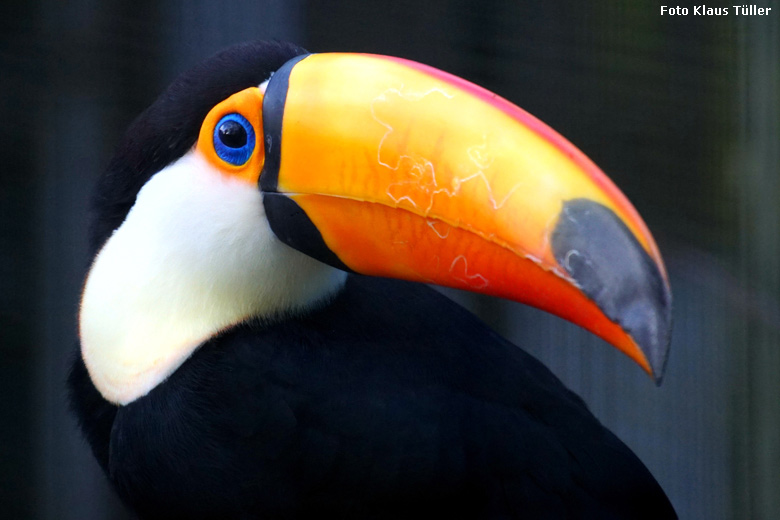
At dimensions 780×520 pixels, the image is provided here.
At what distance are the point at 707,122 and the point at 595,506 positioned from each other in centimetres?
156

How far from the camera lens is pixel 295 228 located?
1.39 metres

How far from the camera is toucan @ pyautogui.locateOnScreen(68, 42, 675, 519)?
3.98 ft

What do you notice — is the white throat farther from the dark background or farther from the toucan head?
the dark background

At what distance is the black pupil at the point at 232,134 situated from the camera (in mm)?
1404

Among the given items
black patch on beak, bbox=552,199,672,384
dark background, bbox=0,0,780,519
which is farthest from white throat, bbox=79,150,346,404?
dark background, bbox=0,0,780,519

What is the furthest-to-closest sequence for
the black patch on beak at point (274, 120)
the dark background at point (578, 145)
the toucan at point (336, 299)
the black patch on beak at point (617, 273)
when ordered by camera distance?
the dark background at point (578, 145) < the black patch on beak at point (274, 120) < the toucan at point (336, 299) < the black patch on beak at point (617, 273)

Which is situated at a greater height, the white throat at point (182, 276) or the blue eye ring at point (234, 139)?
the blue eye ring at point (234, 139)

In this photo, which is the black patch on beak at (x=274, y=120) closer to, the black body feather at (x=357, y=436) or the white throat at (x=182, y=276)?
the white throat at (x=182, y=276)

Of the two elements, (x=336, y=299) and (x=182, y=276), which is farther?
(x=336, y=299)

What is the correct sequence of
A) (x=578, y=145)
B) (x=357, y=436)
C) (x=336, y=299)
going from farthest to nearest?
(x=578, y=145), (x=336, y=299), (x=357, y=436)

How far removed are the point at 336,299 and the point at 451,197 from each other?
0.48 m

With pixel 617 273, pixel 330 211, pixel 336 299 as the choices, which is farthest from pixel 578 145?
pixel 617 273

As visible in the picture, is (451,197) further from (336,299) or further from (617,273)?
(336,299)

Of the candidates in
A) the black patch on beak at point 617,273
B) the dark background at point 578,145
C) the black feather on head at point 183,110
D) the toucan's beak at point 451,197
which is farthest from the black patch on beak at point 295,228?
the dark background at point 578,145
